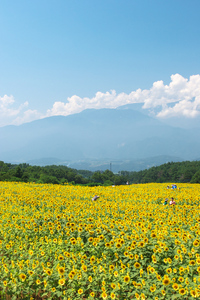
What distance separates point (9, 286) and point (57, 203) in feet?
23.3

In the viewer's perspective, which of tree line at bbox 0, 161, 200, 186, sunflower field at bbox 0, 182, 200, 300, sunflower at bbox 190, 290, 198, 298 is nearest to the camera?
sunflower at bbox 190, 290, 198, 298

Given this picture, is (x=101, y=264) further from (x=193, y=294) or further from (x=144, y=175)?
(x=144, y=175)

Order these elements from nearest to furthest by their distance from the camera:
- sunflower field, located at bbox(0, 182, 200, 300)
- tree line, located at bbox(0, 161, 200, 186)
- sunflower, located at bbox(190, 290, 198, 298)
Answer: sunflower, located at bbox(190, 290, 198, 298), sunflower field, located at bbox(0, 182, 200, 300), tree line, located at bbox(0, 161, 200, 186)

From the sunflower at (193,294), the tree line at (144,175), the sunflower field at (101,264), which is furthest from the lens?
the tree line at (144,175)

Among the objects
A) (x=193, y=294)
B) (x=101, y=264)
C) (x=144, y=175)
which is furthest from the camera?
(x=144, y=175)

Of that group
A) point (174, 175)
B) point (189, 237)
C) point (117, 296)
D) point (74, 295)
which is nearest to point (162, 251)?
point (189, 237)

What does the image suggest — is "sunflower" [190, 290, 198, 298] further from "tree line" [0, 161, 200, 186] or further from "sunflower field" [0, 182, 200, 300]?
"tree line" [0, 161, 200, 186]

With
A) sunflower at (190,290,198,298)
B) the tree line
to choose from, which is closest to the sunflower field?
sunflower at (190,290,198,298)

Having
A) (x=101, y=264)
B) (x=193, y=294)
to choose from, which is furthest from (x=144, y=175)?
(x=193, y=294)

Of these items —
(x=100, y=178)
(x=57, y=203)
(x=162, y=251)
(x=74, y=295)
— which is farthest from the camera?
(x=100, y=178)

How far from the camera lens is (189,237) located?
6.43 m

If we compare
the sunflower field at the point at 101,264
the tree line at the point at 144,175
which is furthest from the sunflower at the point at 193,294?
the tree line at the point at 144,175

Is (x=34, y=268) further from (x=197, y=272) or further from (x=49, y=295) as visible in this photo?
(x=197, y=272)

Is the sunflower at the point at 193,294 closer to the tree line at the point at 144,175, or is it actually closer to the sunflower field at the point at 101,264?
the sunflower field at the point at 101,264
